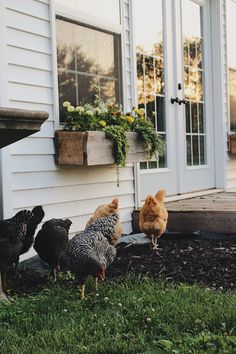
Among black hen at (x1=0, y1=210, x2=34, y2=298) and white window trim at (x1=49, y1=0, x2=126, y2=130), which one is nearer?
black hen at (x1=0, y1=210, x2=34, y2=298)

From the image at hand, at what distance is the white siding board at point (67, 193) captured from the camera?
4.30 metres

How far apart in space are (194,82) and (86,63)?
241 centimetres

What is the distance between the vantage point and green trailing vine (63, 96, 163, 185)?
4609 millimetres

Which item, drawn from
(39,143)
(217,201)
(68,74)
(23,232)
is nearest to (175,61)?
(217,201)

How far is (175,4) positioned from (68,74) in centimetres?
240

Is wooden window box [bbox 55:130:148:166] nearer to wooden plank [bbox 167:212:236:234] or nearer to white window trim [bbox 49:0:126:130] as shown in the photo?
white window trim [bbox 49:0:126:130]

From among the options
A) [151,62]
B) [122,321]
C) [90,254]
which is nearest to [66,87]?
[151,62]

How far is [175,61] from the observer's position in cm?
653

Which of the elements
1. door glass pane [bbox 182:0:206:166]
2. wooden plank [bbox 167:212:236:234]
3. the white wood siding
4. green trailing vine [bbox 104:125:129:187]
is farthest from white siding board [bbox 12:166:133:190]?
door glass pane [bbox 182:0:206:166]

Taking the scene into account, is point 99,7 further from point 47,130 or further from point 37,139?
point 37,139

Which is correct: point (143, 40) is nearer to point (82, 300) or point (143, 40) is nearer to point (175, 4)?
point (175, 4)

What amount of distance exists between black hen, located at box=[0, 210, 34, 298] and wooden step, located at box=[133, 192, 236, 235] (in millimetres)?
1990

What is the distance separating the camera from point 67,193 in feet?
15.6

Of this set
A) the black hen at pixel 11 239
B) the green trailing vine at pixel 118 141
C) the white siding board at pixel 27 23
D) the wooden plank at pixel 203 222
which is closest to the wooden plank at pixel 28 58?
the white siding board at pixel 27 23
